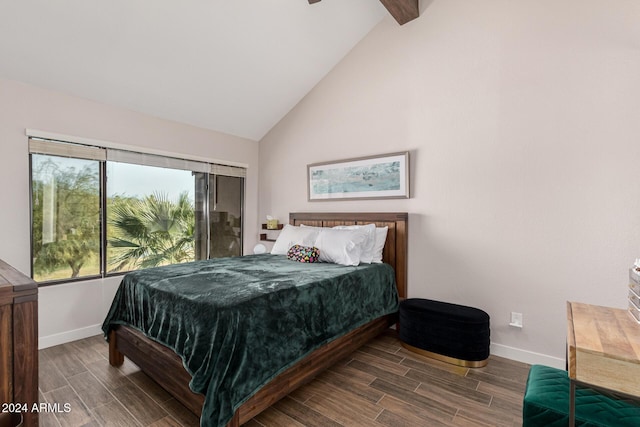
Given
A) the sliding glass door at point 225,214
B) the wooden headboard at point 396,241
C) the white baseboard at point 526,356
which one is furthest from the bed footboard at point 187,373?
the sliding glass door at point 225,214

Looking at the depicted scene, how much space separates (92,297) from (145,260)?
0.64 m

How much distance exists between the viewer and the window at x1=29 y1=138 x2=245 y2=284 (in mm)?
2846

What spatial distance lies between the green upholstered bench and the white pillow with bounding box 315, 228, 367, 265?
5.59ft

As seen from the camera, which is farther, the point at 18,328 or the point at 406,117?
the point at 406,117

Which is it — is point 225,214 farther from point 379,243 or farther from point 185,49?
point 379,243

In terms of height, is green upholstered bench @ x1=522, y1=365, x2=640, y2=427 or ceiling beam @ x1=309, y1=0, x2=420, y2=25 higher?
ceiling beam @ x1=309, y1=0, x2=420, y2=25

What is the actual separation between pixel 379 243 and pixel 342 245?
451 mm

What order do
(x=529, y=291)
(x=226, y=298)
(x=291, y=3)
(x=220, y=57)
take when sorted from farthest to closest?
1. (x=220, y=57)
2. (x=291, y=3)
3. (x=529, y=291)
4. (x=226, y=298)

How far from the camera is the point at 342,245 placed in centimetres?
294

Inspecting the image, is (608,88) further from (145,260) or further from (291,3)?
(145,260)

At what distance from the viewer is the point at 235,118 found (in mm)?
4020

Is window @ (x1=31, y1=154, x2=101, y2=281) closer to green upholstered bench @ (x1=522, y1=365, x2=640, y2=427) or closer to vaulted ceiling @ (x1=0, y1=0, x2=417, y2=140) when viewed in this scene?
vaulted ceiling @ (x1=0, y1=0, x2=417, y2=140)

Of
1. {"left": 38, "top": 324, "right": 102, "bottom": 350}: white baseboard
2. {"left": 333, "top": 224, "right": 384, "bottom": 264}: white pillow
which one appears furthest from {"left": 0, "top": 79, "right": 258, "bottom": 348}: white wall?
{"left": 333, "top": 224, "right": 384, "bottom": 264}: white pillow

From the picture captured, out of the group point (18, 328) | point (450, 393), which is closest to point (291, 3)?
point (18, 328)
